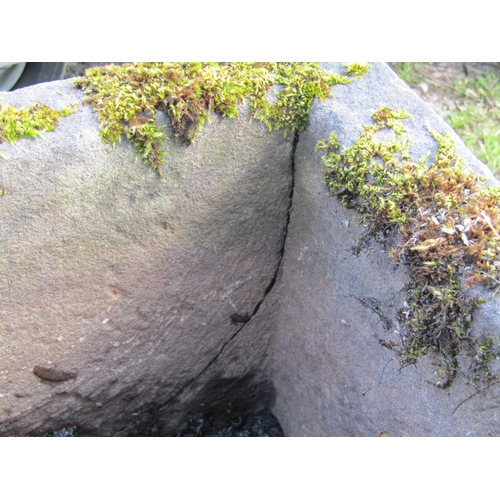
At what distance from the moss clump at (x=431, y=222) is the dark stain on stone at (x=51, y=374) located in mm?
1065

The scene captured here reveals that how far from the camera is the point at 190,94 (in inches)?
56.5

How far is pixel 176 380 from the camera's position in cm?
204

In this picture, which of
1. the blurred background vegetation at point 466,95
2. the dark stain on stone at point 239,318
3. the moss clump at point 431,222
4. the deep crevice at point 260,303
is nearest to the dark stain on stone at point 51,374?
the deep crevice at point 260,303

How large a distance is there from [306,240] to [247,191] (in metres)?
0.26

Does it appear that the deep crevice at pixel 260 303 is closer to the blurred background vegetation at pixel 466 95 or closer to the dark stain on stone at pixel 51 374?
the dark stain on stone at pixel 51 374

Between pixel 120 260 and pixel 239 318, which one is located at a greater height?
pixel 120 260

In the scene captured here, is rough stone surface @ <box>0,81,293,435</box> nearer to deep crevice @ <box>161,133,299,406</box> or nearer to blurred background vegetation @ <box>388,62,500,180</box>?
deep crevice @ <box>161,133,299,406</box>

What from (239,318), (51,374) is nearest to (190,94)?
(239,318)

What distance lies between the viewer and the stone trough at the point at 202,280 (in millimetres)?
1407

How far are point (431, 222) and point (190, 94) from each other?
2.33 ft

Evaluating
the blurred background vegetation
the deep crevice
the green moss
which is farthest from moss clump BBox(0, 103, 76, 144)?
the blurred background vegetation

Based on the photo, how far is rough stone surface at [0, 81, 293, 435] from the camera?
1417mm

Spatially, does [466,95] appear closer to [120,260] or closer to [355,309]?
[355,309]

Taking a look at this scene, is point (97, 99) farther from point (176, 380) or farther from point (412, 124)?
point (176, 380)
